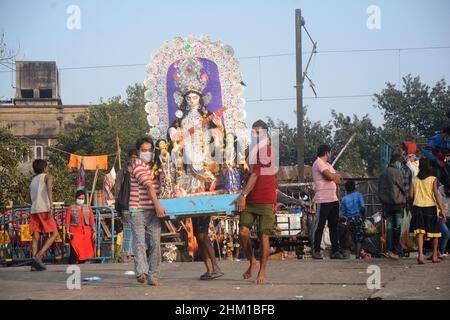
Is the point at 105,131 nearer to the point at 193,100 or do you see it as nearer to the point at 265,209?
the point at 193,100

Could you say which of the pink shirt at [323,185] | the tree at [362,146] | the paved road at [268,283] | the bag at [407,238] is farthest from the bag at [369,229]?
the tree at [362,146]

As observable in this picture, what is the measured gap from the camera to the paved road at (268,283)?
28.9 feet

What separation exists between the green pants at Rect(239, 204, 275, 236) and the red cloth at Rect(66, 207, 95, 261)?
7.72 meters

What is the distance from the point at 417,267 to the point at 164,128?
4558 mm

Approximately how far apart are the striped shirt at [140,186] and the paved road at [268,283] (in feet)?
3.33

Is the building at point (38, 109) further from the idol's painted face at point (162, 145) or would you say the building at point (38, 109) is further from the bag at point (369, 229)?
the idol's painted face at point (162, 145)

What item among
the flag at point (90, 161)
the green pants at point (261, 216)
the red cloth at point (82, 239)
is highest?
the flag at point (90, 161)

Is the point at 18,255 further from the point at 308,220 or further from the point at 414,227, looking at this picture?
the point at 414,227

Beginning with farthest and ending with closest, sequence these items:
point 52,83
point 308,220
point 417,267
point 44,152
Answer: point 52,83 < point 44,152 < point 308,220 < point 417,267

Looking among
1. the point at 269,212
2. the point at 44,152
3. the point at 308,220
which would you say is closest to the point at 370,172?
the point at 44,152

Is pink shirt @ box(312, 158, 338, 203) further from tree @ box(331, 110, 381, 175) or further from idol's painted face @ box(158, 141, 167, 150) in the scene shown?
tree @ box(331, 110, 381, 175)

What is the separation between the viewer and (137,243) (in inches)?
401

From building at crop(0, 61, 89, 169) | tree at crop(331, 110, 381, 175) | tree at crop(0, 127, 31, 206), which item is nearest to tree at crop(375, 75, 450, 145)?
tree at crop(331, 110, 381, 175)

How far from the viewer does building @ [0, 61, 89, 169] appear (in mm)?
60062
